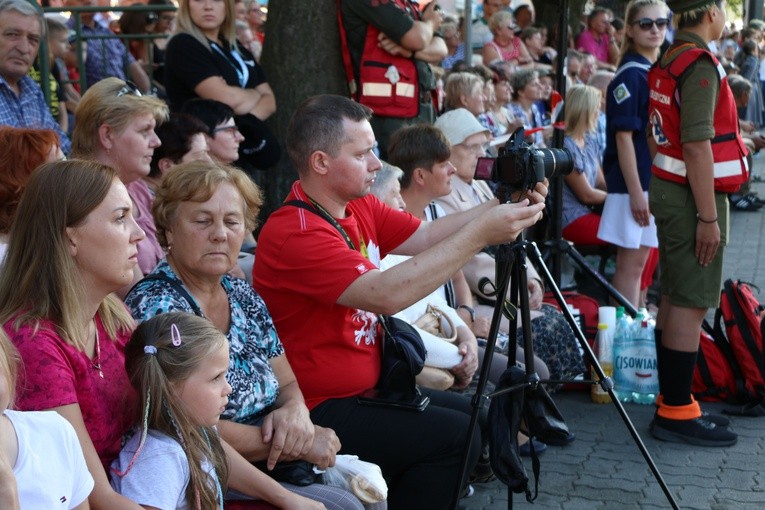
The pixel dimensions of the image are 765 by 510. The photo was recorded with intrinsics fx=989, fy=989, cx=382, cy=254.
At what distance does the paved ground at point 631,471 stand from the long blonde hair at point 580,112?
8.39 ft

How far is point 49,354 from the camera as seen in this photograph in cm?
230

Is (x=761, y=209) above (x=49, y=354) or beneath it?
beneath

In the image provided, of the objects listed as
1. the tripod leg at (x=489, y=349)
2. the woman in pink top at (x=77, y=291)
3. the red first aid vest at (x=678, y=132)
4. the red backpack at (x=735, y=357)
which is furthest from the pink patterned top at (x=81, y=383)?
the red backpack at (x=735, y=357)

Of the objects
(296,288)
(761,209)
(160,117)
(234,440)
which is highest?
(160,117)

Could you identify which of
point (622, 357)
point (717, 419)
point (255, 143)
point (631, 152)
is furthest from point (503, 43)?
point (717, 419)

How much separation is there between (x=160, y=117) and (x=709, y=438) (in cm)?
296

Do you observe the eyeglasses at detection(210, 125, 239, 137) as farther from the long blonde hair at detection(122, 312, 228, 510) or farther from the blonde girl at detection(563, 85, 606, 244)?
the blonde girl at detection(563, 85, 606, 244)

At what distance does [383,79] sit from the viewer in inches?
233

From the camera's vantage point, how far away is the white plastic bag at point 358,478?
3021 mm

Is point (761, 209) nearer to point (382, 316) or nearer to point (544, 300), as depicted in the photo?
Result: point (544, 300)

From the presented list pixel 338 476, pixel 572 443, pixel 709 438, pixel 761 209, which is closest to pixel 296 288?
pixel 338 476

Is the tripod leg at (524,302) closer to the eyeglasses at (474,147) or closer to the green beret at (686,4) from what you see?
the green beret at (686,4)

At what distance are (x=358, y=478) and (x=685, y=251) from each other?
2.35 meters

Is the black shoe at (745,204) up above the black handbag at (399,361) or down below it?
below
